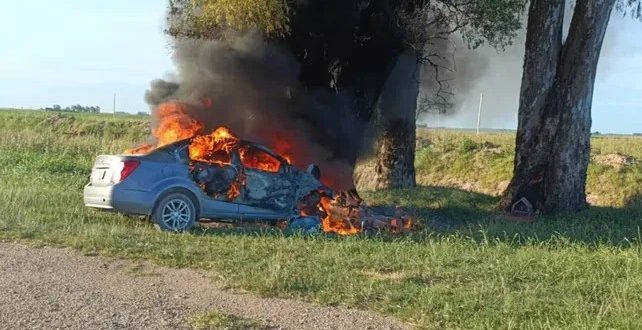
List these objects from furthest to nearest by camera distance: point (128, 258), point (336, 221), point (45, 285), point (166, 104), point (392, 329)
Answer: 1. point (166, 104)
2. point (336, 221)
3. point (128, 258)
4. point (45, 285)
5. point (392, 329)

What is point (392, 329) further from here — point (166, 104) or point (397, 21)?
point (397, 21)

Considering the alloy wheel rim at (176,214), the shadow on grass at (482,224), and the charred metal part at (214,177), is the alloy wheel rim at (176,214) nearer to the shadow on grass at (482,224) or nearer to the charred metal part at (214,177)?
the shadow on grass at (482,224)

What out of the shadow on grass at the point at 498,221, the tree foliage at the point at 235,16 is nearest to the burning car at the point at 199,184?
the shadow on grass at the point at 498,221

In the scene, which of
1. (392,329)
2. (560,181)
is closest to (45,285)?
(392,329)

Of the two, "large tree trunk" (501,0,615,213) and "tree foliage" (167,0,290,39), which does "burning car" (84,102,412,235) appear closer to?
"tree foliage" (167,0,290,39)

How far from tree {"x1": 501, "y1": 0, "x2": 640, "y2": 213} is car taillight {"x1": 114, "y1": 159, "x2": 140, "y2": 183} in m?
8.59

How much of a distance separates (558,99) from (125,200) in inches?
360

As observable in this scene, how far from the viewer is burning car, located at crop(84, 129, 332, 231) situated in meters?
10.6

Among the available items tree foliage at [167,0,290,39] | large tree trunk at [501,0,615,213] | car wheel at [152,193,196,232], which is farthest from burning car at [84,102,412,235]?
large tree trunk at [501,0,615,213]

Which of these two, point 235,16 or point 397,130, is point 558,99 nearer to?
point 397,130

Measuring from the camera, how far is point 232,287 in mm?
7141

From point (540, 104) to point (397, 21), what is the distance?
346cm

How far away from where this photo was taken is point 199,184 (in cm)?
1109

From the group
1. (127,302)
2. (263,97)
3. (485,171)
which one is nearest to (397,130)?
(263,97)
